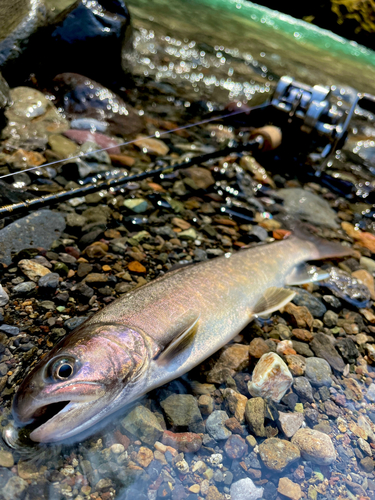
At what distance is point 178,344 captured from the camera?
7.63ft

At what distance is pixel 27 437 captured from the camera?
6.35 feet

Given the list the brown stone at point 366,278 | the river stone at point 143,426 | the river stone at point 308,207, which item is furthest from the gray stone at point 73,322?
the river stone at point 308,207

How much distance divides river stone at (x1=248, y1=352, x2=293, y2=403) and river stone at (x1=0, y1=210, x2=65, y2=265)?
2100mm

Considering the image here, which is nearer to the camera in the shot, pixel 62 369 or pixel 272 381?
pixel 62 369

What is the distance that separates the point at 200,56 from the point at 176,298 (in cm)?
840

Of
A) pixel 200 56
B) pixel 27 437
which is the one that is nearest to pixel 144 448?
pixel 27 437

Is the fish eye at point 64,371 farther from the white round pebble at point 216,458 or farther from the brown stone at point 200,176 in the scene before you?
the brown stone at point 200,176

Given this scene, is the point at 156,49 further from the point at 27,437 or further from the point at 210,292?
the point at 27,437

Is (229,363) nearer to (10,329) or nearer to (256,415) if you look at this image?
(256,415)

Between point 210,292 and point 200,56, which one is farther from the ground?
point 200,56

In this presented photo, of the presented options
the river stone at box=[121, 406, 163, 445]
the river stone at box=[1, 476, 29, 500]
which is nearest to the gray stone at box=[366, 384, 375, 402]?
the river stone at box=[121, 406, 163, 445]

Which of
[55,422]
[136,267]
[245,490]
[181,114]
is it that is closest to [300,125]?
[181,114]

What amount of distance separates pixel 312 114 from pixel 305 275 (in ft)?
7.49

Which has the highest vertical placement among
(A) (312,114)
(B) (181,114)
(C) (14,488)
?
(A) (312,114)
